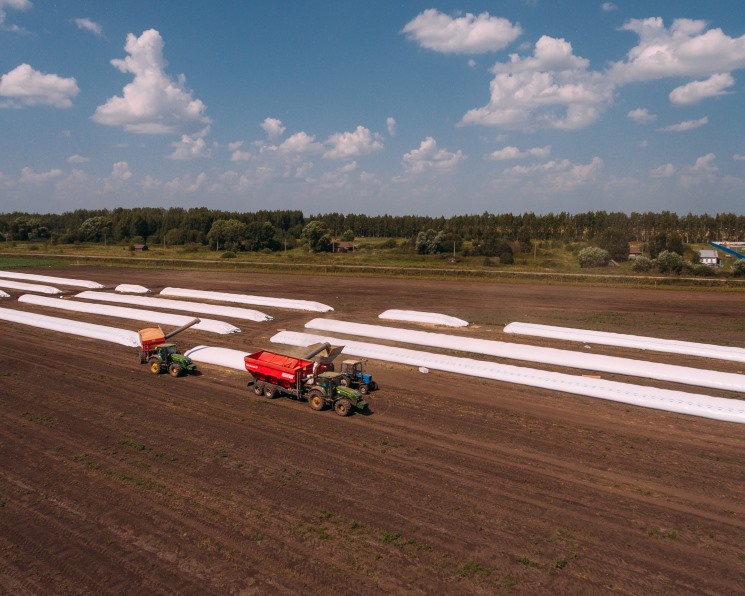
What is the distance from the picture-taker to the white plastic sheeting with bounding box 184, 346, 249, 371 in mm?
23109

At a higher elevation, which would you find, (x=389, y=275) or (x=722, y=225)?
(x=722, y=225)

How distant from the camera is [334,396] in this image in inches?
699

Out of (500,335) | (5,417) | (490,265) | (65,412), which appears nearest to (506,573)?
(65,412)

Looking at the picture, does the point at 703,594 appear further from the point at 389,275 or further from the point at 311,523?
the point at 389,275

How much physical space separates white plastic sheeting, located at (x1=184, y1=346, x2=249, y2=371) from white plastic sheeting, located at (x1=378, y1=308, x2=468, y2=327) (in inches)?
528

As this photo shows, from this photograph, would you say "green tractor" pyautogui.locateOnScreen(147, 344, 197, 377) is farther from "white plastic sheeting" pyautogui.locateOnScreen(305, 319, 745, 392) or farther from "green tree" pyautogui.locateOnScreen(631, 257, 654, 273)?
"green tree" pyautogui.locateOnScreen(631, 257, 654, 273)

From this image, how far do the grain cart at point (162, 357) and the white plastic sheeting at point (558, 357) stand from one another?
34.2ft

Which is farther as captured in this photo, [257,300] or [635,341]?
[257,300]

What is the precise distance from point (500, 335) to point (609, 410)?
12026 mm

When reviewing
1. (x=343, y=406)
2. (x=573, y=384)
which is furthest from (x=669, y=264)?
(x=343, y=406)

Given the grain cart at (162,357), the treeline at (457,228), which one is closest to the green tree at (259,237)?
the treeline at (457,228)

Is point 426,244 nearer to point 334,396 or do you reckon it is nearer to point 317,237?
point 317,237

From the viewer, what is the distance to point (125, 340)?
2806 cm

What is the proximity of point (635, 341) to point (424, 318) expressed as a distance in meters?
12.8
